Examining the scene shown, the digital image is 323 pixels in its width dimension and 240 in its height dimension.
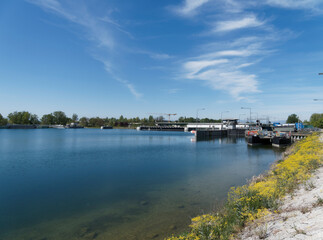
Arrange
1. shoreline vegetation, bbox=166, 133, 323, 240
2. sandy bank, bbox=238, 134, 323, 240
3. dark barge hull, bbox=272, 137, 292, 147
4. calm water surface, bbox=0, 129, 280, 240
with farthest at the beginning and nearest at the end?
dark barge hull, bbox=272, 137, 292, 147 < calm water surface, bbox=0, 129, 280, 240 < shoreline vegetation, bbox=166, 133, 323, 240 < sandy bank, bbox=238, 134, 323, 240

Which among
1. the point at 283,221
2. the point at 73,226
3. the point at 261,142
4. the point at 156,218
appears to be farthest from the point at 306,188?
the point at 261,142

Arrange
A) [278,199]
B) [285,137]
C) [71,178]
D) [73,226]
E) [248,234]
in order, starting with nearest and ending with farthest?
[248,234] → [278,199] → [73,226] → [71,178] → [285,137]

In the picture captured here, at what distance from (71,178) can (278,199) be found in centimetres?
2320

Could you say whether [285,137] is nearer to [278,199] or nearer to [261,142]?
[261,142]

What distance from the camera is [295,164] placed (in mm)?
18078

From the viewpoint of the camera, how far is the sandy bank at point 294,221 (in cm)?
737

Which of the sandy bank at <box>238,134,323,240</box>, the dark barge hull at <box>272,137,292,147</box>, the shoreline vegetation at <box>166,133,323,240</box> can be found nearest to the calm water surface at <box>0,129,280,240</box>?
the shoreline vegetation at <box>166,133,323,240</box>

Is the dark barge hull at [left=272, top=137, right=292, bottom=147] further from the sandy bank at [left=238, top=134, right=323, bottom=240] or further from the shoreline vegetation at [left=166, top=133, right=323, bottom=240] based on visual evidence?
the sandy bank at [left=238, top=134, right=323, bottom=240]

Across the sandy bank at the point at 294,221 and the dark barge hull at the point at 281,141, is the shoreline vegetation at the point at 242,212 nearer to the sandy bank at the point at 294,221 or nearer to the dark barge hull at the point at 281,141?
the sandy bank at the point at 294,221

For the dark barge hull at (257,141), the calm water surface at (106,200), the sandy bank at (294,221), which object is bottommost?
the calm water surface at (106,200)

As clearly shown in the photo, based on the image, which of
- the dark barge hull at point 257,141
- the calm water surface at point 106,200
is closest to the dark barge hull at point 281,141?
the dark barge hull at point 257,141

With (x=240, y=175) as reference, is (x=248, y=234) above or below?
above

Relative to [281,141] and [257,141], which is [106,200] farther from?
[257,141]

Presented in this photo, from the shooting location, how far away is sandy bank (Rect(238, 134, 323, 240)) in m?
7.37
